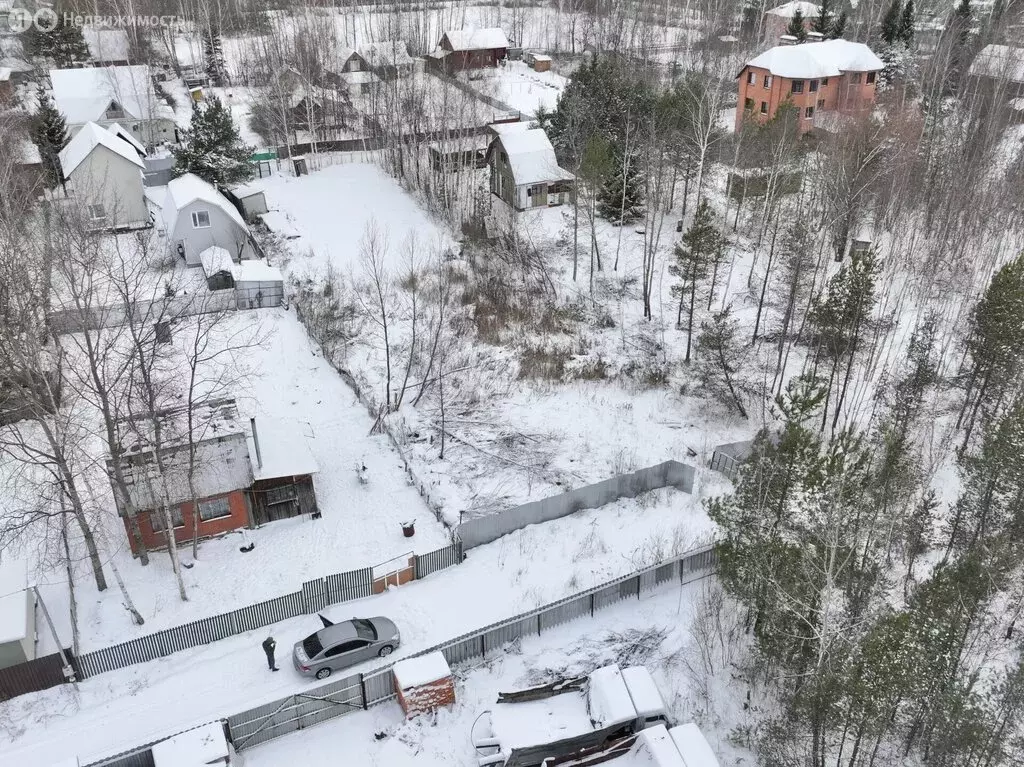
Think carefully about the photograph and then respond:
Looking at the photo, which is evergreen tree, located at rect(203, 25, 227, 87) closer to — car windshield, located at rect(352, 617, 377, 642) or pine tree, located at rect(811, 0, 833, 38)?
pine tree, located at rect(811, 0, 833, 38)

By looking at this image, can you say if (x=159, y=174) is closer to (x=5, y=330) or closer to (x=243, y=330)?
(x=243, y=330)

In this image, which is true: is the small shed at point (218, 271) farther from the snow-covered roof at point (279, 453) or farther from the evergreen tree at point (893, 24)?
the evergreen tree at point (893, 24)

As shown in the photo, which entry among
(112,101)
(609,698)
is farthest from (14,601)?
(112,101)

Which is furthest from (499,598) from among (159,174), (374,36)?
(374,36)

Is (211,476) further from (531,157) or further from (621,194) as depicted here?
(531,157)

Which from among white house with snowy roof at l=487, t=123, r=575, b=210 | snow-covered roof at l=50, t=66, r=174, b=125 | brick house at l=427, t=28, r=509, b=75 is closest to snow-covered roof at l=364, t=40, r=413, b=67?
brick house at l=427, t=28, r=509, b=75
